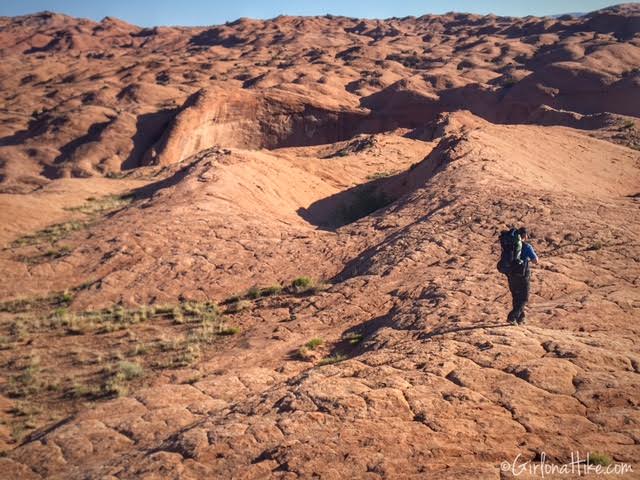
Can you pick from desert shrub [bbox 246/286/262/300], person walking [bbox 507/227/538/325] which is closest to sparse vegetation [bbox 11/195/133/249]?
desert shrub [bbox 246/286/262/300]

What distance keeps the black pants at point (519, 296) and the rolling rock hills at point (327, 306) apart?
181mm

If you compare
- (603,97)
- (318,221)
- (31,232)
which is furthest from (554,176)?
(603,97)

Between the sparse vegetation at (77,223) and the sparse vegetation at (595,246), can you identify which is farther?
the sparse vegetation at (77,223)

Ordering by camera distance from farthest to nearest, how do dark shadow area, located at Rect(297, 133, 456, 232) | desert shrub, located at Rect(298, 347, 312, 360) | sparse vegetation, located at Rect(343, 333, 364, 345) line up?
dark shadow area, located at Rect(297, 133, 456, 232)
sparse vegetation, located at Rect(343, 333, 364, 345)
desert shrub, located at Rect(298, 347, 312, 360)

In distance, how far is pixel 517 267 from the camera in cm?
743

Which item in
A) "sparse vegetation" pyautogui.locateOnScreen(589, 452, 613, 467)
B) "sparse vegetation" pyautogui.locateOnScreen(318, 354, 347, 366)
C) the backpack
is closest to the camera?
"sparse vegetation" pyautogui.locateOnScreen(589, 452, 613, 467)

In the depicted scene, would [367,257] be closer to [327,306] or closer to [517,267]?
[327,306]

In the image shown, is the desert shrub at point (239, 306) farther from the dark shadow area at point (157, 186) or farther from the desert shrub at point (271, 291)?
the dark shadow area at point (157, 186)

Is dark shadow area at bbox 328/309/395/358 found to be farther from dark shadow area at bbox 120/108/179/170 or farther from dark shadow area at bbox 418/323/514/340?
dark shadow area at bbox 120/108/179/170

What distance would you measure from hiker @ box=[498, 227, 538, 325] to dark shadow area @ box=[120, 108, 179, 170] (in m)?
28.7

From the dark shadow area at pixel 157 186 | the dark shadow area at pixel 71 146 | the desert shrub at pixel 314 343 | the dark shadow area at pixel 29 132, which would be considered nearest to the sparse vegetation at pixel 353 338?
the desert shrub at pixel 314 343

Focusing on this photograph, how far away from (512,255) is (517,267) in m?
0.17

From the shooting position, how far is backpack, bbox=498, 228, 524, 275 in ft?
24.3

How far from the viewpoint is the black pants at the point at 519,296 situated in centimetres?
732
